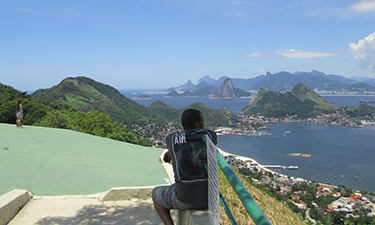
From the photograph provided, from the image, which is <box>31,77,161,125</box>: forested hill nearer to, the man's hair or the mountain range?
the mountain range

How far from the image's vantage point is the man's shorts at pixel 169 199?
204 centimetres

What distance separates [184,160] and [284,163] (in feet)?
192

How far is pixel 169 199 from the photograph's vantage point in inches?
84.2

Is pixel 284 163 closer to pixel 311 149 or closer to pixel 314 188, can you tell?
pixel 311 149

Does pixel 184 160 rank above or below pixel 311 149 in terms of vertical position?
above

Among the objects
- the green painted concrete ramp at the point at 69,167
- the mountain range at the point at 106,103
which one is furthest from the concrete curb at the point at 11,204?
the mountain range at the point at 106,103

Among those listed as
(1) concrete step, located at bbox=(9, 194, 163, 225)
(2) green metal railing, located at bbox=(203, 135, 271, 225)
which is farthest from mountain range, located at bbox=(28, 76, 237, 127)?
(2) green metal railing, located at bbox=(203, 135, 271, 225)

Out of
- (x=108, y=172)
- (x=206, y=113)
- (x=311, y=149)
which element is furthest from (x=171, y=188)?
(x=206, y=113)

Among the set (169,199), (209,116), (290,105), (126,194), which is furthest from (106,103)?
(290,105)

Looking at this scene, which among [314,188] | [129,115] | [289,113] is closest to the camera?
[314,188]

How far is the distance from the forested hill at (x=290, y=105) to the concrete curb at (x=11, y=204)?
14389 cm

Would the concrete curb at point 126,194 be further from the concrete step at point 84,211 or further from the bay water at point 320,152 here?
the bay water at point 320,152

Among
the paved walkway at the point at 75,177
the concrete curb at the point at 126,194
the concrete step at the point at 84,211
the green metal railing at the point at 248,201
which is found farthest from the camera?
the concrete curb at the point at 126,194

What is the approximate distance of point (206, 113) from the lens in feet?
405
